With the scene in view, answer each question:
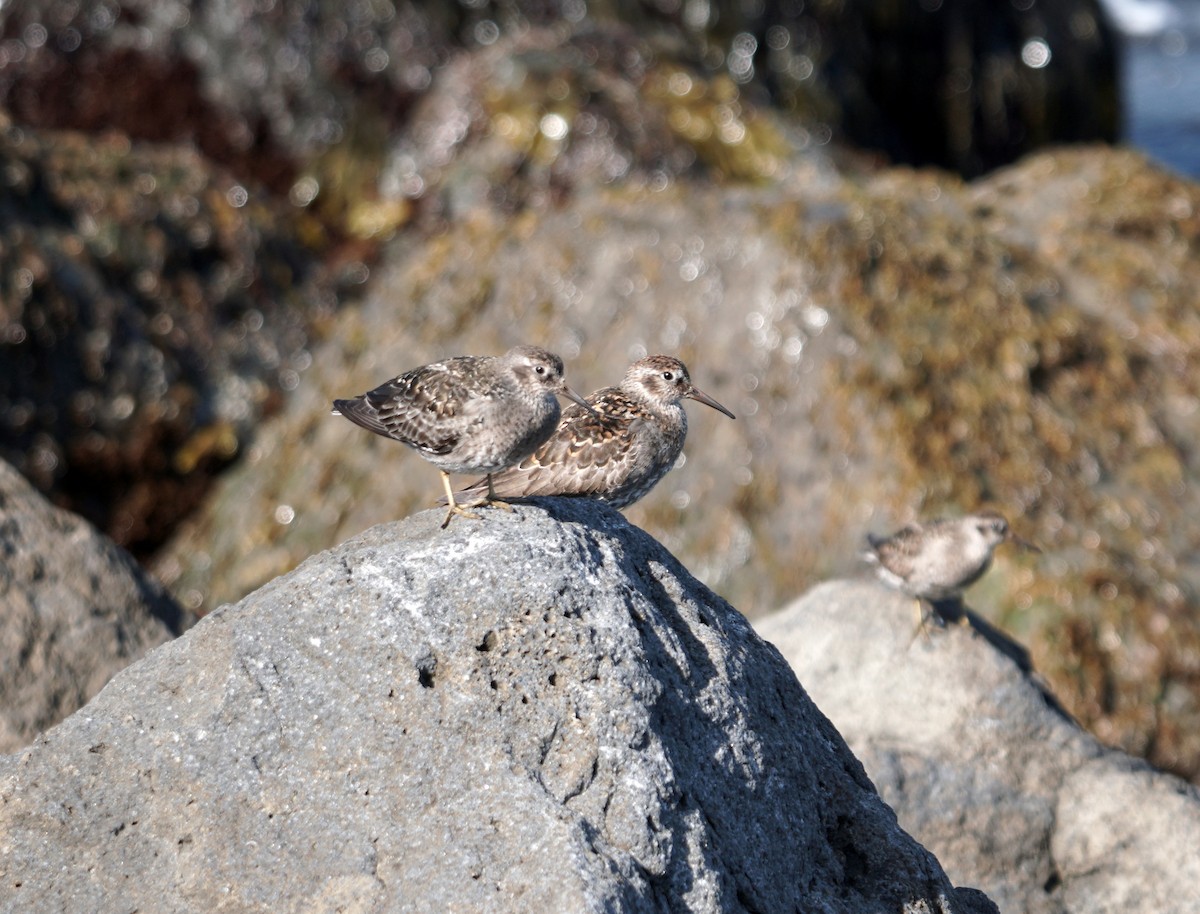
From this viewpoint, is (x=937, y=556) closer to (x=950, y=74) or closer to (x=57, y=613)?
(x=57, y=613)

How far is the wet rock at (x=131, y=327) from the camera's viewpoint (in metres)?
10.5

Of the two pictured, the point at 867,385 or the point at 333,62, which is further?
the point at 333,62

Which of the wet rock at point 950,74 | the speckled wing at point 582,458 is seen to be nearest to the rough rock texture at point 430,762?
the speckled wing at point 582,458

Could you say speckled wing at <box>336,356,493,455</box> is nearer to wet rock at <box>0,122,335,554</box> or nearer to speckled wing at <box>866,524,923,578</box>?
speckled wing at <box>866,524,923,578</box>

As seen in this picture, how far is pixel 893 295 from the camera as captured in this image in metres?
9.92

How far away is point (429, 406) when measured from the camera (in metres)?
5.63

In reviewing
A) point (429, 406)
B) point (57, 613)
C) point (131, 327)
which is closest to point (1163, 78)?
point (131, 327)

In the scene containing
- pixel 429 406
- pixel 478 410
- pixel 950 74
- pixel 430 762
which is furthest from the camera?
pixel 950 74

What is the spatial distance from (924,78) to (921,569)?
1162cm

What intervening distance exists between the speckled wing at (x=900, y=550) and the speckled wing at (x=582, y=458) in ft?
4.54

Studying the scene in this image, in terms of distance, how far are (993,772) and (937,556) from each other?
1171 mm

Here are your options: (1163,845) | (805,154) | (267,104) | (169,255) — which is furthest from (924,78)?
(1163,845)

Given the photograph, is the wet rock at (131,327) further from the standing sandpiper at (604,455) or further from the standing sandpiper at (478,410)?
the standing sandpiper at (478,410)

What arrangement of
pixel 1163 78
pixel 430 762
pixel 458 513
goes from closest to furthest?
pixel 430 762, pixel 458 513, pixel 1163 78
